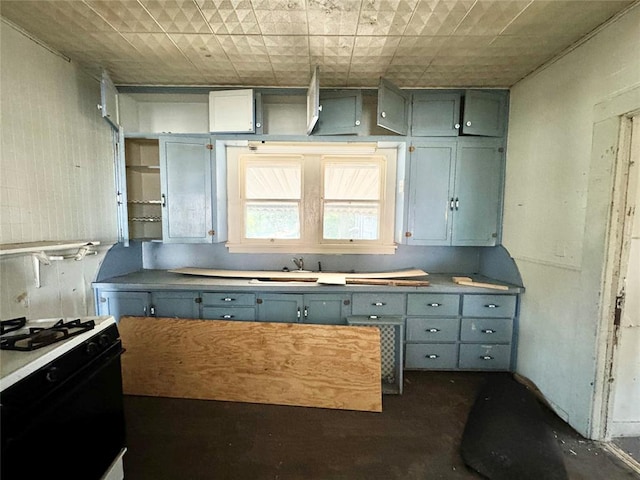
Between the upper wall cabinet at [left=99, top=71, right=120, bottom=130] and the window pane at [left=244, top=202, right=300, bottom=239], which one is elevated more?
the upper wall cabinet at [left=99, top=71, right=120, bottom=130]

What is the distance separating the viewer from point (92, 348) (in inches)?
51.7

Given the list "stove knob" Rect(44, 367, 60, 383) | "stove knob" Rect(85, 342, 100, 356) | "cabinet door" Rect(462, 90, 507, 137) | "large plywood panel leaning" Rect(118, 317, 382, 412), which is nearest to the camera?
"stove knob" Rect(44, 367, 60, 383)

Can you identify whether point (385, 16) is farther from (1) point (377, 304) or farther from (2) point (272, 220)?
(1) point (377, 304)

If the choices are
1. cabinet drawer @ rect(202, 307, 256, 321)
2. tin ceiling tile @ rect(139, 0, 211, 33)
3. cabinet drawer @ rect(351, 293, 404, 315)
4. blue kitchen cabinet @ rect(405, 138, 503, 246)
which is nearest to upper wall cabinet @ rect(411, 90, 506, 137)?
blue kitchen cabinet @ rect(405, 138, 503, 246)

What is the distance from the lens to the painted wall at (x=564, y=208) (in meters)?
1.72

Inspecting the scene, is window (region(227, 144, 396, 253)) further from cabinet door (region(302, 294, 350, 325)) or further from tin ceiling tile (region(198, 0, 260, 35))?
tin ceiling tile (region(198, 0, 260, 35))

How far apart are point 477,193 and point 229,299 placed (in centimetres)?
252

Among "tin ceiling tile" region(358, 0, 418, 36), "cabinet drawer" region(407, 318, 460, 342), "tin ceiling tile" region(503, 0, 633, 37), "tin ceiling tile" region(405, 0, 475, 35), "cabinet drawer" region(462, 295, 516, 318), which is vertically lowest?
"cabinet drawer" region(407, 318, 460, 342)

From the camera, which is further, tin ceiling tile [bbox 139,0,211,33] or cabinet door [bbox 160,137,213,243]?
cabinet door [bbox 160,137,213,243]

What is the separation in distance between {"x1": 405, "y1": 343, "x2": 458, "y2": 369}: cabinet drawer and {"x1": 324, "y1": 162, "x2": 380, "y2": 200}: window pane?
155 cm

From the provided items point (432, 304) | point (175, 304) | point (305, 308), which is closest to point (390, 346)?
point (432, 304)

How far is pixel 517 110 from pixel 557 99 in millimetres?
417

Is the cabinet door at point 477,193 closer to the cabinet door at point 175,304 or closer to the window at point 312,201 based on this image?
the window at point 312,201

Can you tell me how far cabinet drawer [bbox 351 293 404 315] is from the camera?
2455mm
